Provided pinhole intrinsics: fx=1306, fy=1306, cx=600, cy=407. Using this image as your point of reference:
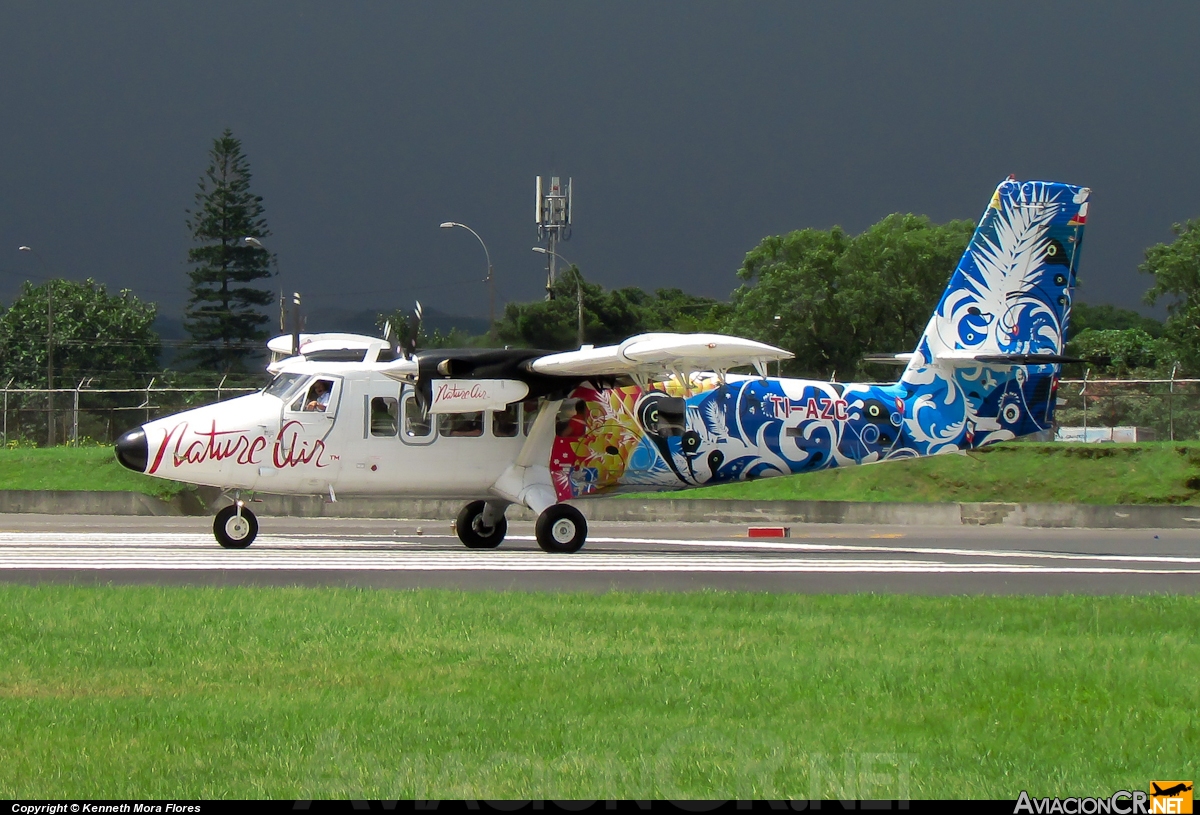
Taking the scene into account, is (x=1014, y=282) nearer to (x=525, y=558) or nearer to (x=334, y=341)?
(x=525, y=558)

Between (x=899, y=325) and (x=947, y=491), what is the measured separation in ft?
125

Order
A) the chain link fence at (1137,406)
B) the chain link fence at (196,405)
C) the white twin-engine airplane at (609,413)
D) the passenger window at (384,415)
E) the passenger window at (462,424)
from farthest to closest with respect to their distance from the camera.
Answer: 1. the chain link fence at (196,405)
2. the chain link fence at (1137,406)
3. the passenger window at (462,424)
4. the passenger window at (384,415)
5. the white twin-engine airplane at (609,413)

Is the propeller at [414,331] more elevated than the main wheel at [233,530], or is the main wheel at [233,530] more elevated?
the propeller at [414,331]

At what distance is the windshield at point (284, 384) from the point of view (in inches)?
765

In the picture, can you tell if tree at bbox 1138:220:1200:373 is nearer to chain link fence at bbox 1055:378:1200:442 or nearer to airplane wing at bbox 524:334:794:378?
chain link fence at bbox 1055:378:1200:442

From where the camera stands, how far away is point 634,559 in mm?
17656

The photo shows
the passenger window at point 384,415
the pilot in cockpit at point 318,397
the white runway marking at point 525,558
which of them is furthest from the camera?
the passenger window at point 384,415

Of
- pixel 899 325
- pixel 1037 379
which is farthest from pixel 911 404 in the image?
pixel 899 325

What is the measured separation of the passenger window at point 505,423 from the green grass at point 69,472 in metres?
13.8

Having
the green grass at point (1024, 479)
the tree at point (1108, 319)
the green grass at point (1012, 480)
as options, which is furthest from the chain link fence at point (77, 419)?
the tree at point (1108, 319)

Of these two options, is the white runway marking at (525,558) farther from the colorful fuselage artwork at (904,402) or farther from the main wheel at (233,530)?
the colorful fuselage artwork at (904,402)

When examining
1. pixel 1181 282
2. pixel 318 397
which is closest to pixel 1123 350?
pixel 1181 282

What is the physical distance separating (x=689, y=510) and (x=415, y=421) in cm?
1016

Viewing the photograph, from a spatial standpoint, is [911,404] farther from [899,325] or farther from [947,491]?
[899,325]
